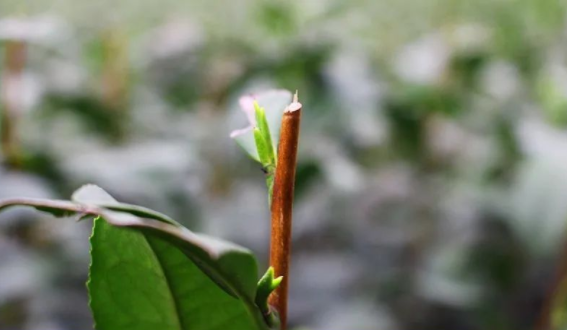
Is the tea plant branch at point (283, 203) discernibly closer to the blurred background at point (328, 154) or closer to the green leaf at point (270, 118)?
the green leaf at point (270, 118)

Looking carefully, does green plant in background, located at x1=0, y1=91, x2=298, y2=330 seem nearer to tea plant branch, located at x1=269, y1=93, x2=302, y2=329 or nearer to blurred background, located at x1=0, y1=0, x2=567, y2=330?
tea plant branch, located at x1=269, y1=93, x2=302, y2=329

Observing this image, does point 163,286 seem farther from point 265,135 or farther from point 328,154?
point 328,154

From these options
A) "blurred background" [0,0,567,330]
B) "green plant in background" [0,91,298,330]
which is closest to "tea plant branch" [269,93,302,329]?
"green plant in background" [0,91,298,330]

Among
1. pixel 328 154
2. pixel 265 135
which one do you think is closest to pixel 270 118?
pixel 265 135

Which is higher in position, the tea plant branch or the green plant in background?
the tea plant branch

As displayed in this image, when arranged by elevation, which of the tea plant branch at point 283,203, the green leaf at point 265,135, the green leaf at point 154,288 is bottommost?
the green leaf at point 154,288

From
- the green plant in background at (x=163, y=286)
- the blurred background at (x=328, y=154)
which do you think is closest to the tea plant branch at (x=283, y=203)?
the green plant in background at (x=163, y=286)
